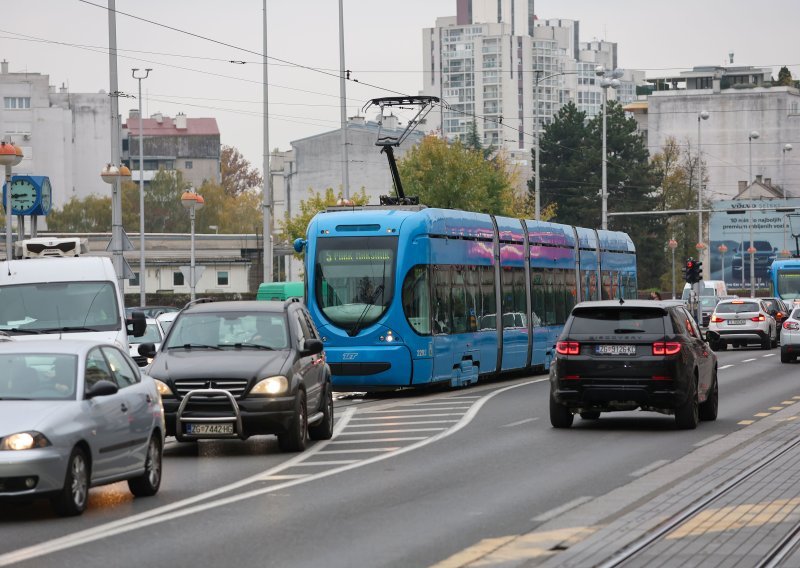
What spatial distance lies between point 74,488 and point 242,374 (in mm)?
5553

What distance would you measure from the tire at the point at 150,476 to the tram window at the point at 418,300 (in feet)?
48.9

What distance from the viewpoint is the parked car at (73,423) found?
1268 centimetres

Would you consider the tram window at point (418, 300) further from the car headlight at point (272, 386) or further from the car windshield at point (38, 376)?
the car windshield at point (38, 376)

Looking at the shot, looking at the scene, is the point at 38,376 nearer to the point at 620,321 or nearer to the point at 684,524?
the point at 684,524

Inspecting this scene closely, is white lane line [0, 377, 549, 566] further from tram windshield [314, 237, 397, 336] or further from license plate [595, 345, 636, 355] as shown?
tram windshield [314, 237, 397, 336]

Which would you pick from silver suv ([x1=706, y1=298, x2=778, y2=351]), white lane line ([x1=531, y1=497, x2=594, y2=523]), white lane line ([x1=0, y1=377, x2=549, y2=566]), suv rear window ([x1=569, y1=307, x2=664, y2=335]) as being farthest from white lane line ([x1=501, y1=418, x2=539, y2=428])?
silver suv ([x1=706, y1=298, x2=778, y2=351])

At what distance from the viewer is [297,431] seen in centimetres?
1883

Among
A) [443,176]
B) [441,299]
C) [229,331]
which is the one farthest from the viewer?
[443,176]

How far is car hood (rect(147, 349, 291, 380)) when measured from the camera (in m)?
18.6

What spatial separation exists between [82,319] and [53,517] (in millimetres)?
10841

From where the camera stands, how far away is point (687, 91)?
142m

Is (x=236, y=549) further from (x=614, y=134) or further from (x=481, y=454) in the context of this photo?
(x=614, y=134)

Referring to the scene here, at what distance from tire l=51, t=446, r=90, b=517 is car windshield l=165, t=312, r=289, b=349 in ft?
20.8

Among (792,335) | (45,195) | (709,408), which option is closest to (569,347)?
(709,408)
